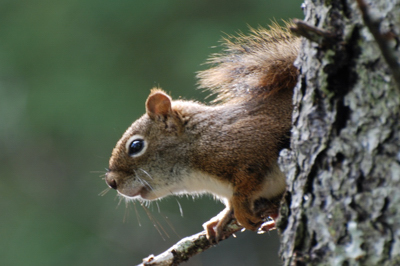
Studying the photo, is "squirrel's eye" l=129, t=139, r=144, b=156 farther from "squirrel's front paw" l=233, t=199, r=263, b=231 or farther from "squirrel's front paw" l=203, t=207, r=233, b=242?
"squirrel's front paw" l=233, t=199, r=263, b=231

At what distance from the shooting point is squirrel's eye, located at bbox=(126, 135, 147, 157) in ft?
7.78

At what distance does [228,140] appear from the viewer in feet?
6.82

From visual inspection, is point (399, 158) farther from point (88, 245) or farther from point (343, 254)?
point (88, 245)

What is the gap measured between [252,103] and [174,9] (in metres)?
5.22

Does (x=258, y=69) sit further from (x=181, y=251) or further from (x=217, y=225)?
(x=181, y=251)

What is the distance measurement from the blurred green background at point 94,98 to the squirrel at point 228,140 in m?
4.05

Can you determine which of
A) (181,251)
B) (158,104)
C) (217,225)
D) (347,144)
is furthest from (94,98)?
(347,144)

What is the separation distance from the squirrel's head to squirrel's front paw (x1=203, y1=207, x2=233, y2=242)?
257 millimetres

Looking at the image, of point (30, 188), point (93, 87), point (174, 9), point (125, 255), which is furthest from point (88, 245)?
point (174, 9)

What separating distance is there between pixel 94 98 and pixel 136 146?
13.5ft

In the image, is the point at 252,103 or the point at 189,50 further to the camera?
the point at 189,50

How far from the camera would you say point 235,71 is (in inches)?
90.9

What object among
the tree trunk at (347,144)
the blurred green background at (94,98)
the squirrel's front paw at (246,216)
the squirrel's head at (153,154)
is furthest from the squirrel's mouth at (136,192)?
the blurred green background at (94,98)

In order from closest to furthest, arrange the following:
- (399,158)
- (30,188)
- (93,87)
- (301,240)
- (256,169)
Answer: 1. (399,158)
2. (301,240)
3. (256,169)
4. (93,87)
5. (30,188)
